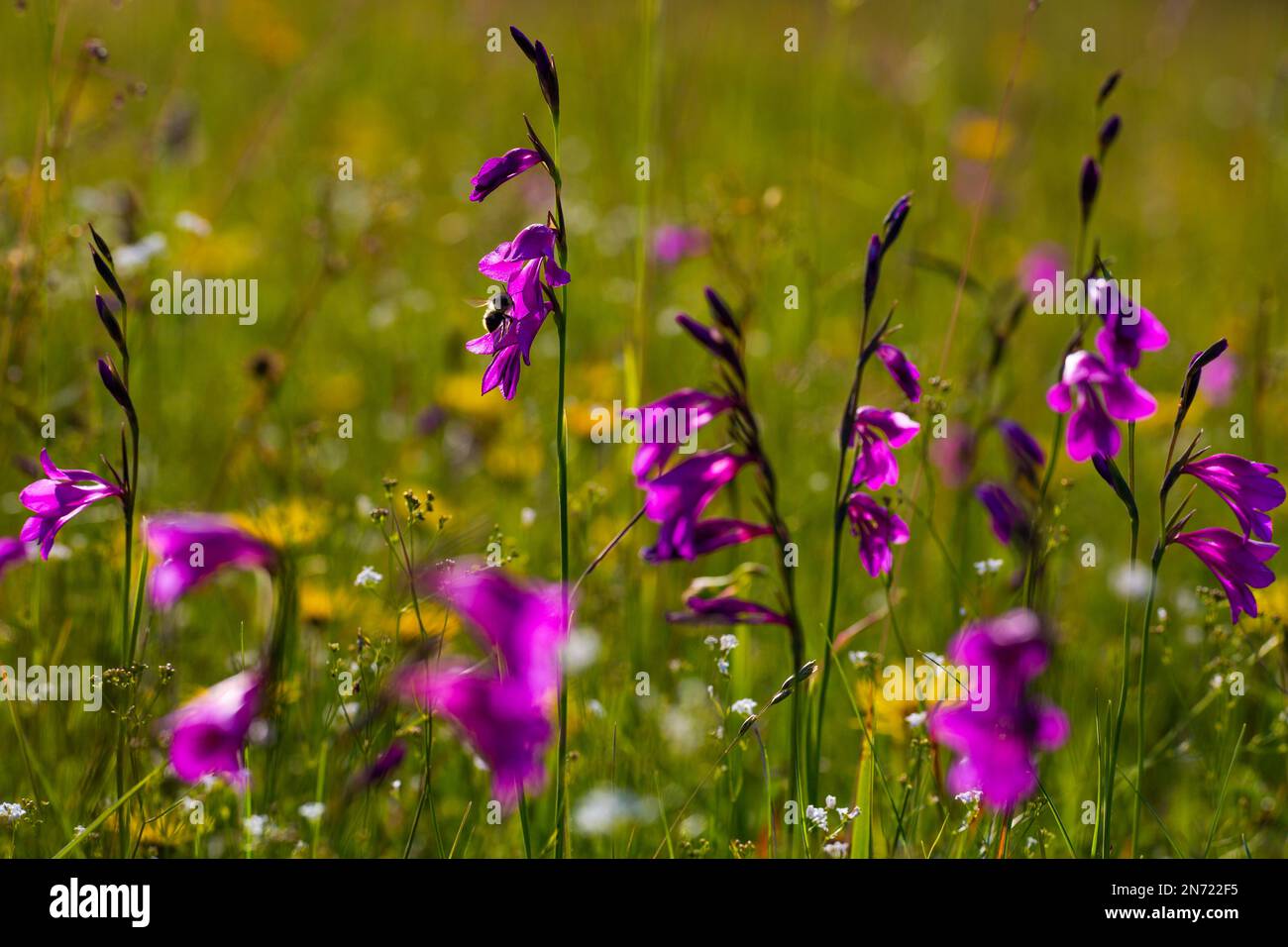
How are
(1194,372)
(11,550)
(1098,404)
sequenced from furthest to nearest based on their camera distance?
(11,550), (1194,372), (1098,404)

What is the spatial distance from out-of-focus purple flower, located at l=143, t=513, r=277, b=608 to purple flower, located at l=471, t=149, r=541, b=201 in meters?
0.46

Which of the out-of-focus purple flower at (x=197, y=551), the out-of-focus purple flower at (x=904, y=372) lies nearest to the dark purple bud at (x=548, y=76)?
the out-of-focus purple flower at (x=904, y=372)

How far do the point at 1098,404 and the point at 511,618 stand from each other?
27.5 inches

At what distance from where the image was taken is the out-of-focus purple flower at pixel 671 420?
143cm

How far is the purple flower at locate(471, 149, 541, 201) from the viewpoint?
1.31 metres

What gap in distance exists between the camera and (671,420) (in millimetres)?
1447

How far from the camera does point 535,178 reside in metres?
5.21

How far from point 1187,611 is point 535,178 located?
3.54 meters

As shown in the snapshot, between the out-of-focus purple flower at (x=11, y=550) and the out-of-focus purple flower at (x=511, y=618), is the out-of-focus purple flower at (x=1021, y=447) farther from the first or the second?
the out-of-focus purple flower at (x=11, y=550)

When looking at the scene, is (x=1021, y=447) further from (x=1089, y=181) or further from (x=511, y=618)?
(x=511, y=618)

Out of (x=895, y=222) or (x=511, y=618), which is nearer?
(x=511, y=618)

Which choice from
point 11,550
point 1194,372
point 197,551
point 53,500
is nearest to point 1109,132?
point 1194,372
